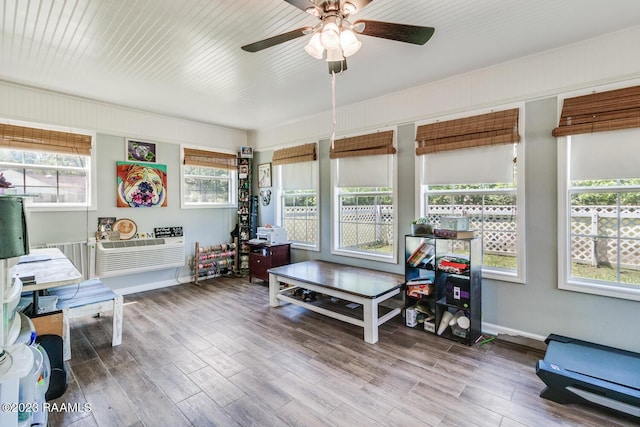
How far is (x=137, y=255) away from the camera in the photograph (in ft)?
14.4

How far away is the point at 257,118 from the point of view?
498 centimetres

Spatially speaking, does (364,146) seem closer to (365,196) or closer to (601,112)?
(365,196)

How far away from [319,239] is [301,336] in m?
1.91

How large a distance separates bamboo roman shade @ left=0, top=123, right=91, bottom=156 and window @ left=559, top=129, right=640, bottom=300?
5.67m

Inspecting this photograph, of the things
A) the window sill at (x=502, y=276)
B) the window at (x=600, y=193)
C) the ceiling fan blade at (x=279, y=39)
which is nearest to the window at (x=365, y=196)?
the window sill at (x=502, y=276)

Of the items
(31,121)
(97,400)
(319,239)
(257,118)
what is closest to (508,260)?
(319,239)

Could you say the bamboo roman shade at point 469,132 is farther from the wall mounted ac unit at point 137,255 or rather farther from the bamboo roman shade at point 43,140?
the bamboo roman shade at point 43,140

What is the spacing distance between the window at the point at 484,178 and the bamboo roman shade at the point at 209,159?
11.7 ft

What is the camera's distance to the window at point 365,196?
3908 mm

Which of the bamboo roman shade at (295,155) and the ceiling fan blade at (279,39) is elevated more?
the ceiling fan blade at (279,39)

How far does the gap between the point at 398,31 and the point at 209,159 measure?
4.29 m

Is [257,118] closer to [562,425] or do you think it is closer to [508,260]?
[508,260]

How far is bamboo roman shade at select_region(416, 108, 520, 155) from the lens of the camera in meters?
2.96

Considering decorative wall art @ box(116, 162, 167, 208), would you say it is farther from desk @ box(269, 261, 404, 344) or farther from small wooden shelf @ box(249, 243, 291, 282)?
desk @ box(269, 261, 404, 344)
